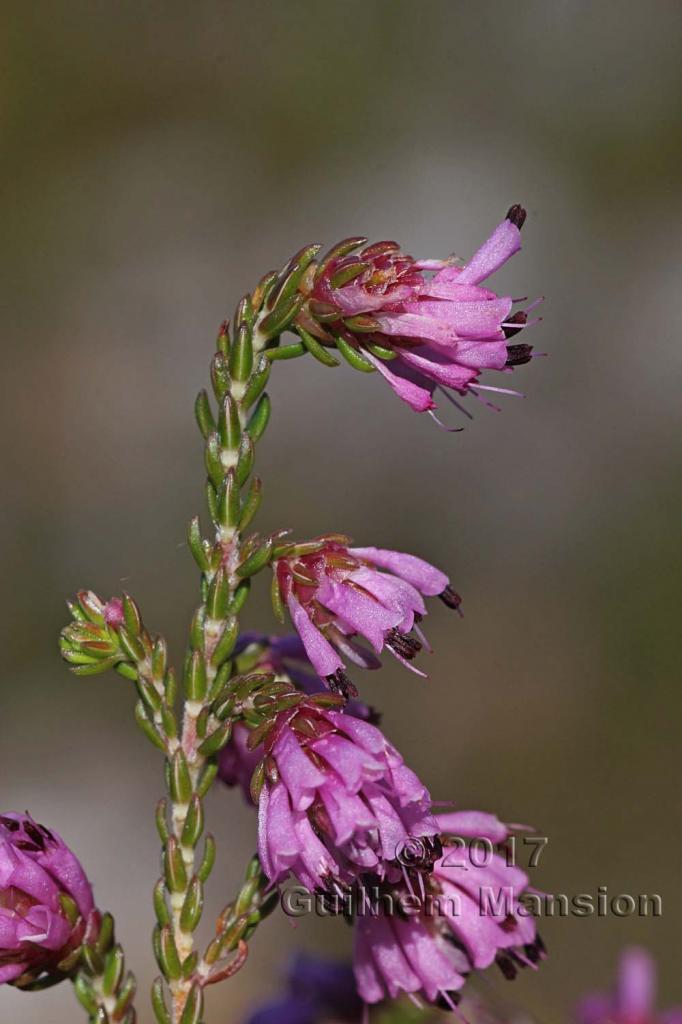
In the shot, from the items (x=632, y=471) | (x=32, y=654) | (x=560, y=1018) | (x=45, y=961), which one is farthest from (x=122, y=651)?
(x=632, y=471)

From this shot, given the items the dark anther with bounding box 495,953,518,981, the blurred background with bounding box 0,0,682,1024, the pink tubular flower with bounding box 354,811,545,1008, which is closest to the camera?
the pink tubular flower with bounding box 354,811,545,1008

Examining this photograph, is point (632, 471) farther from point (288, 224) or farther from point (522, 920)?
point (522, 920)

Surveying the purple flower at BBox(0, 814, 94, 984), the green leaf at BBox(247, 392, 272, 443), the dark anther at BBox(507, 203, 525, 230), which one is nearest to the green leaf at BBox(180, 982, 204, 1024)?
the purple flower at BBox(0, 814, 94, 984)

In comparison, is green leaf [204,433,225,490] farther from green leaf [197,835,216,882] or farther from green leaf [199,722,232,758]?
green leaf [197,835,216,882]

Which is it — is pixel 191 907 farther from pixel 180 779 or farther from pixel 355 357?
pixel 355 357

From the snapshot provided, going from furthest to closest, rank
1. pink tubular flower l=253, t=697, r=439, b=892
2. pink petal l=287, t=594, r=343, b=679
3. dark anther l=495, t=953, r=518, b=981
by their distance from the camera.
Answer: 1. dark anther l=495, t=953, r=518, b=981
2. pink petal l=287, t=594, r=343, b=679
3. pink tubular flower l=253, t=697, r=439, b=892

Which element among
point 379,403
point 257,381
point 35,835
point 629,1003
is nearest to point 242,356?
point 257,381

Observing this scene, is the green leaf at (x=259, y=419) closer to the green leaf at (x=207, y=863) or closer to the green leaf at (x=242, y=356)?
the green leaf at (x=242, y=356)

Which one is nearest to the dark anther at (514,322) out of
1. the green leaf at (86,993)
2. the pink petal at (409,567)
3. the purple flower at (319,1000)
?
the pink petal at (409,567)
